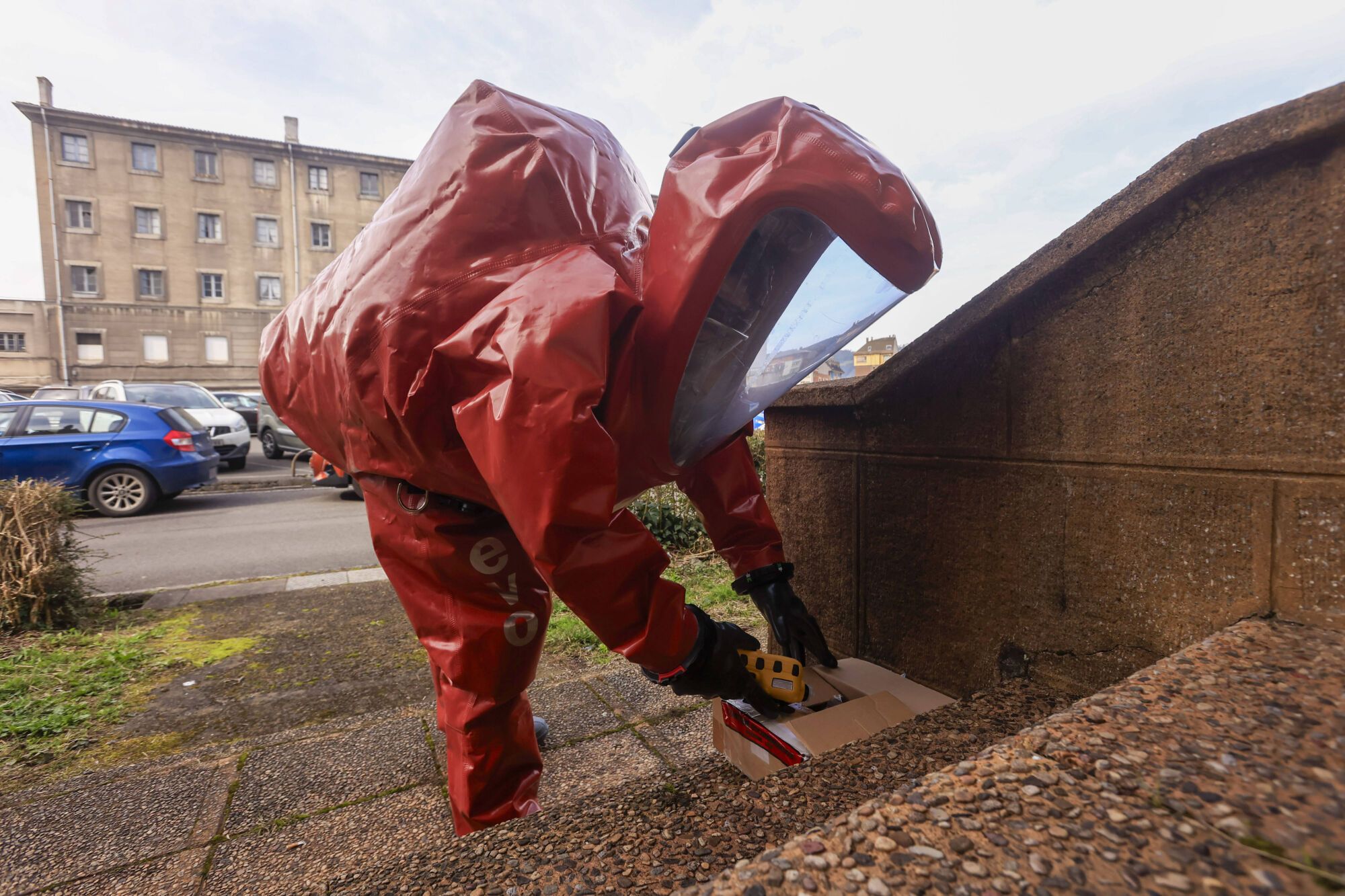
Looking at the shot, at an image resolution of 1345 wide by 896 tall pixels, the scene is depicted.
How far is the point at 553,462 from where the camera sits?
119 centimetres

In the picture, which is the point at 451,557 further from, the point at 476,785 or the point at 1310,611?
the point at 1310,611

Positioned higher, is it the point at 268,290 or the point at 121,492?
the point at 268,290

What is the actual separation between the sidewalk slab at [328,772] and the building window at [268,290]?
30001mm

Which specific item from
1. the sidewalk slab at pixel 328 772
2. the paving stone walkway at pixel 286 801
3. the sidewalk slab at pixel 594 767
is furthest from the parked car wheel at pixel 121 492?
the sidewalk slab at pixel 594 767

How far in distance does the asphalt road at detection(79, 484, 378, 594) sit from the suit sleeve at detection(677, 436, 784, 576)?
265cm

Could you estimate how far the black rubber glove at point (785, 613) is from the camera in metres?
2.12

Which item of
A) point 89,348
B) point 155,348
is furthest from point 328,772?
point 89,348

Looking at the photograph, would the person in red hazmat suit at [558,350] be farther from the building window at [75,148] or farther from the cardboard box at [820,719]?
the building window at [75,148]

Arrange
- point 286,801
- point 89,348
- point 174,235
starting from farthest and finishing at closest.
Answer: point 174,235 < point 89,348 < point 286,801

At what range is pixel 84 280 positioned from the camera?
1029 inches

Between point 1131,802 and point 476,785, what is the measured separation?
1475 mm

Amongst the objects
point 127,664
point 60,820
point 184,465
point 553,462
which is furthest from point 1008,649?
point 184,465

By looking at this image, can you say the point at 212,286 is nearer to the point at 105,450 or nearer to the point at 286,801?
the point at 105,450

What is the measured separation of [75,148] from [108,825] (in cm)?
3434
